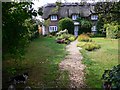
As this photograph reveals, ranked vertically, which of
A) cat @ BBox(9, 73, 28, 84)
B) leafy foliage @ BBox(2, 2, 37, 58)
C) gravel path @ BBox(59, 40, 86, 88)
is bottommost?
gravel path @ BBox(59, 40, 86, 88)

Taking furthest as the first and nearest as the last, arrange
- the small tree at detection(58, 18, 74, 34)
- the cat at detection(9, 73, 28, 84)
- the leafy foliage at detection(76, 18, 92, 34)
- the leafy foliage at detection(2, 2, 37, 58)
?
the leafy foliage at detection(76, 18, 92, 34), the small tree at detection(58, 18, 74, 34), the cat at detection(9, 73, 28, 84), the leafy foliage at detection(2, 2, 37, 58)

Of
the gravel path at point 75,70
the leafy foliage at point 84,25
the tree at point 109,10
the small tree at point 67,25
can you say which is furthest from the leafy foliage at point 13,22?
the leafy foliage at point 84,25

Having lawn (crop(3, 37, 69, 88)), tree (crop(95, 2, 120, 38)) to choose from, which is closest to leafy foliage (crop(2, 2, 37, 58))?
lawn (crop(3, 37, 69, 88))

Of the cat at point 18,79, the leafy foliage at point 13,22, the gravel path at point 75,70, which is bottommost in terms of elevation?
the gravel path at point 75,70

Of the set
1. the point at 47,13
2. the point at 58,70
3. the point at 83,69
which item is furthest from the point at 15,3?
the point at 47,13

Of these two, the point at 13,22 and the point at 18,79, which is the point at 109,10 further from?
the point at 18,79

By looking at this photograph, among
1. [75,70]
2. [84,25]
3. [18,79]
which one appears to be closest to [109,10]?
[75,70]

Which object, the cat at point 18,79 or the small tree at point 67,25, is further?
the small tree at point 67,25

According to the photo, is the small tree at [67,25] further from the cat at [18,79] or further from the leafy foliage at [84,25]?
the cat at [18,79]

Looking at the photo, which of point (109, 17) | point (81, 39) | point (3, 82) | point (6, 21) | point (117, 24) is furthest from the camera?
point (81, 39)

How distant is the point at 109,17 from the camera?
848cm

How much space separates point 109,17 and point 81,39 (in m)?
14.5

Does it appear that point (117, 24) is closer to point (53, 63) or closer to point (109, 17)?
point (109, 17)

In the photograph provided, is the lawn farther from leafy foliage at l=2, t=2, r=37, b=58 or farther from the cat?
leafy foliage at l=2, t=2, r=37, b=58
